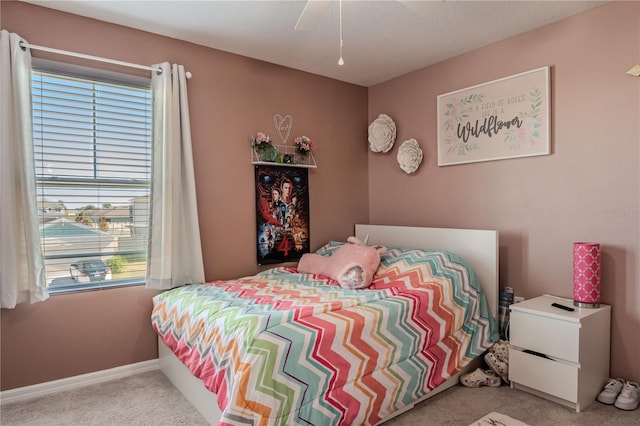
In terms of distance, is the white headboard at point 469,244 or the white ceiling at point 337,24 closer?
the white ceiling at point 337,24

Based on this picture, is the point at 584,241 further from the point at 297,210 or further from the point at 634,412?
the point at 297,210

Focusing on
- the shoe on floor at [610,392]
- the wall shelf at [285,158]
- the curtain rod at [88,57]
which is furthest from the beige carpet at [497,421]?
the curtain rod at [88,57]

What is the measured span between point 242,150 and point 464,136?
1.87 meters

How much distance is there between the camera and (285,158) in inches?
138

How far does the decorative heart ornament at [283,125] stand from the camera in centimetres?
353

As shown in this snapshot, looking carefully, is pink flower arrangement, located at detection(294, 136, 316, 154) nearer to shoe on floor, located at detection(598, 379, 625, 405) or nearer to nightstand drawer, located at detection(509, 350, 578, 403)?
nightstand drawer, located at detection(509, 350, 578, 403)

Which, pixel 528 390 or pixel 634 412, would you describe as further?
pixel 528 390

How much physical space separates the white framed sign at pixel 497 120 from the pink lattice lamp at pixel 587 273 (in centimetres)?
76

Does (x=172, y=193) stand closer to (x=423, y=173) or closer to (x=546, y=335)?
(x=423, y=173)

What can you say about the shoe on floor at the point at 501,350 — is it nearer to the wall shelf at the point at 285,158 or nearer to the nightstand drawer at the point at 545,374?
the nightstand drawer at the point at 545,374

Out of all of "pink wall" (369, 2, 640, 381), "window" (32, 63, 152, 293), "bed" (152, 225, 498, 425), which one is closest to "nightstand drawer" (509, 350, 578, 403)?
"bed" (152, 225, 498, 425)

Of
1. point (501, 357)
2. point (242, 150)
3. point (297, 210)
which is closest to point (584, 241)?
point (501, 357)

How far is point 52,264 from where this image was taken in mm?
2576

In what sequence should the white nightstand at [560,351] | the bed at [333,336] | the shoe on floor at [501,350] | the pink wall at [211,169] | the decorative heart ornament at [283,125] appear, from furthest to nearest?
1. the decorative heart ornament at [283,125]
2. the shoe on floor at [501,350]
3. the pink wall at [211,169]
4. the white nightstand at [560,351]
5. the bed at [333,336]
